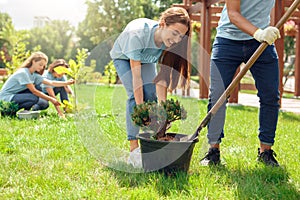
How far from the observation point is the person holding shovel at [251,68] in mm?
2396

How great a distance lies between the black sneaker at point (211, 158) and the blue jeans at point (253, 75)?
0.06m

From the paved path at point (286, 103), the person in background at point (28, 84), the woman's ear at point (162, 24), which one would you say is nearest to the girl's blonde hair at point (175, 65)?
the woman's ear at point (162, 24)

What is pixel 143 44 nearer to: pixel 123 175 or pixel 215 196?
pixel 123 175

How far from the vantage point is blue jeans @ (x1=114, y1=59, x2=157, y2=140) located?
99.0 inches

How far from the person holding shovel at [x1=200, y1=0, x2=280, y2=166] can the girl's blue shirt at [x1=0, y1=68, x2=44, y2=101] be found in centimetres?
262

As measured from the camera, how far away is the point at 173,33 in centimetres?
222

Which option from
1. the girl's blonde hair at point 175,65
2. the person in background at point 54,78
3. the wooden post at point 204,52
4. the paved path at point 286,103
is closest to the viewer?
the girl's blonde hair at point 175,65

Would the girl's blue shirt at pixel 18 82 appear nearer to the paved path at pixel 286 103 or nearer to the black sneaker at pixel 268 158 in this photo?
the paved path at pixel 286 103

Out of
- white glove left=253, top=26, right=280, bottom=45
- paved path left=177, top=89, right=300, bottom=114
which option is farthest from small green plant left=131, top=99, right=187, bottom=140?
paved path left=177, top=89, right=300, bottom=114

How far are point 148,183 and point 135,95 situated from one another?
585 mm

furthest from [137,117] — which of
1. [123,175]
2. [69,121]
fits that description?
[69,121]

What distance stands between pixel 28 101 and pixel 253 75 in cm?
296

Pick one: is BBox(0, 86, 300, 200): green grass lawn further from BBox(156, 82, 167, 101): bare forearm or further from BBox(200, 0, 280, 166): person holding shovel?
BBox(156, 82, 167, 101): bare forearm

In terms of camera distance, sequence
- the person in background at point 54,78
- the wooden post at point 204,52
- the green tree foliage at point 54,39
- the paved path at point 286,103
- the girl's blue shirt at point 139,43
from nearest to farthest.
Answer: the girl's blue shirt at point 139,43
the person in background at point 54,78
the paved path at point 286,103
the wooden post at point 204,52
the green tree foliage at point 54,39
